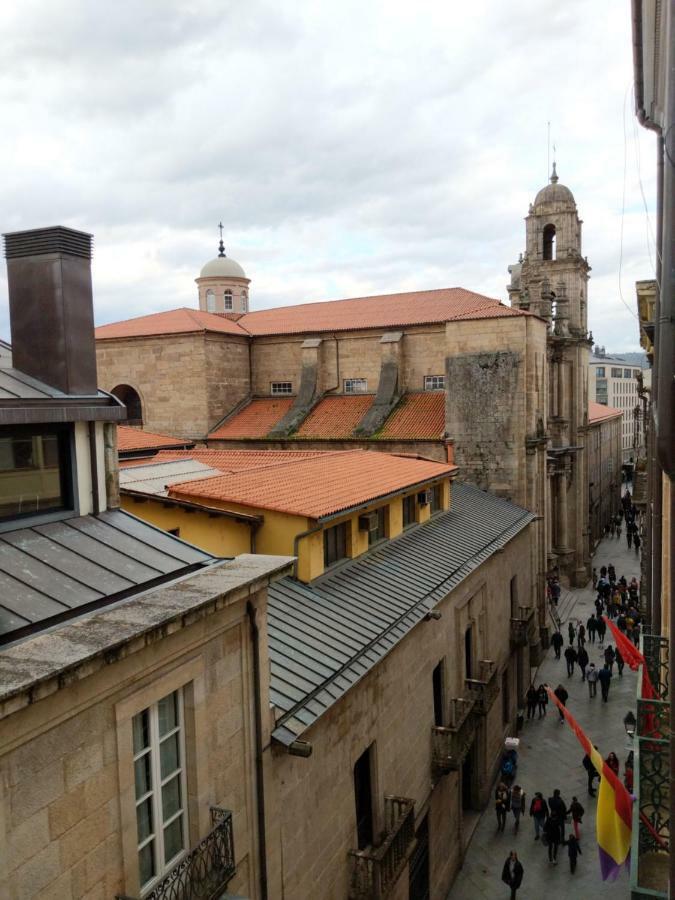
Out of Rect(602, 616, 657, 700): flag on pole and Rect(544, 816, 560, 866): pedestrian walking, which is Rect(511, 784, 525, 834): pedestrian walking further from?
Rect(602, 616, 657, 700): flag on pole

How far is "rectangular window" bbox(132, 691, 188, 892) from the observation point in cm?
608

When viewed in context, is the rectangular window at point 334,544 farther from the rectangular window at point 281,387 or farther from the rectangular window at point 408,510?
the rectangular window at point 281,387

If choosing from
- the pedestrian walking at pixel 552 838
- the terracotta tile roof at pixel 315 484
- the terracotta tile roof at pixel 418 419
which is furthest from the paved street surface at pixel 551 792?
the terracotta tile roof at pixel 418 419

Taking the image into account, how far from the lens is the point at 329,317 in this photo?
35.1 metres

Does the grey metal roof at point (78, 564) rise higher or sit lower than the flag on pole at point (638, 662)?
higher

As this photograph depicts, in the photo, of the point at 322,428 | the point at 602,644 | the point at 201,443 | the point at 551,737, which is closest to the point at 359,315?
the point at 322,428

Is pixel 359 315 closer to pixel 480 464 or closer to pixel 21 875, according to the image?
pixel 480 464

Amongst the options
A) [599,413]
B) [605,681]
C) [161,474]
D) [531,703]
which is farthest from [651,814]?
[599,413]

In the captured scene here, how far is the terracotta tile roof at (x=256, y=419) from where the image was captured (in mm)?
32250

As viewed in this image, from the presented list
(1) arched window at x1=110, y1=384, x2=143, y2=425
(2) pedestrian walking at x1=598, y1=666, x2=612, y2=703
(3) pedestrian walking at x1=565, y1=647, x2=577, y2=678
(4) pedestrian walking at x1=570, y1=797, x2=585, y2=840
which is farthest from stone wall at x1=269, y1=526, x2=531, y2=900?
(1) arched window at x1=110, y1=384, x2=143, y2=425

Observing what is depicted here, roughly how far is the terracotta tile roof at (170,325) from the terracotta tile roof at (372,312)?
1398 mm

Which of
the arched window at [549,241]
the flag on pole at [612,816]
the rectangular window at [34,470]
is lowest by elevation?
the flag on pole at [612,816]

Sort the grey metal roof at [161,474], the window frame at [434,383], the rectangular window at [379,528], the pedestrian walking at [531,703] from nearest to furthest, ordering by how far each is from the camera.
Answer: the grey metal roof at [161,474], the rectangular window at [379,528], the pedestrian walking at [531,703], the window frame at [434,383]

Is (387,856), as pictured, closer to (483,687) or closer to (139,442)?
(483,687)
